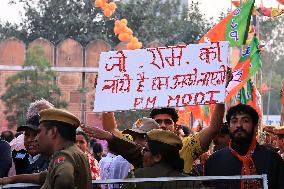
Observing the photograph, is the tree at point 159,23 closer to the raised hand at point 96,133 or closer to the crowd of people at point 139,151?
the crowd of people at point 139,151

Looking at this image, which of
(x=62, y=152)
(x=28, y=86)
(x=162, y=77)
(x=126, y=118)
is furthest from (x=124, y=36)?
(x=62, y=152)

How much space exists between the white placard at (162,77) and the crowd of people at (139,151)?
18 centimetres

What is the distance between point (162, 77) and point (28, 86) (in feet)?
95.8

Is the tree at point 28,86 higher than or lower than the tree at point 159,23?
lower

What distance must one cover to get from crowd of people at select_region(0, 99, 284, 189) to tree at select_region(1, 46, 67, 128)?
1093 inches

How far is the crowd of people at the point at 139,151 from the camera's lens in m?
4.24

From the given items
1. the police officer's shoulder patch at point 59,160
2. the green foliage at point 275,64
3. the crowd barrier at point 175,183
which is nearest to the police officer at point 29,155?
the crowd barrier at point 175,183

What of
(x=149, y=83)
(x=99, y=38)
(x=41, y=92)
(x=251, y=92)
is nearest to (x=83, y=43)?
(x=99, y=38)

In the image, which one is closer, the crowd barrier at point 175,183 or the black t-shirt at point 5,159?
the crowd barrier at point 175,183

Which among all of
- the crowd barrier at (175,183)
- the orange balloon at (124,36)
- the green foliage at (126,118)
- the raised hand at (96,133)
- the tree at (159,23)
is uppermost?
the tree at (159,23)

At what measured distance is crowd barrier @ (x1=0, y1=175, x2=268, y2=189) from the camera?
4387mm

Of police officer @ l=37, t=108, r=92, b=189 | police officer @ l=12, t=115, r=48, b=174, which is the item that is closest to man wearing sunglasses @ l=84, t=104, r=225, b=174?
police officer @ l=12, t=115, r=48, b=174

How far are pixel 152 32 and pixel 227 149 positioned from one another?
39.2 meters

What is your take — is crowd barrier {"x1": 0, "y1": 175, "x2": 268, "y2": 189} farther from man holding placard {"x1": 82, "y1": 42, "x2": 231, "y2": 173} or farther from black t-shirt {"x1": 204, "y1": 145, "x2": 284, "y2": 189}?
man holding placard {"x1": 82, "y1": 42, "x2": 231, "y2": 173}
